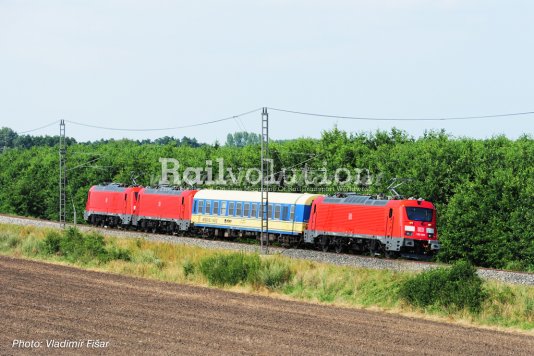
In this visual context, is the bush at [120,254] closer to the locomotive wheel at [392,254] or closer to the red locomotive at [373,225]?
Result: the red locomotive at [373,225]

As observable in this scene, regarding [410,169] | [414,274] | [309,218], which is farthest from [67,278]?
[410,169]

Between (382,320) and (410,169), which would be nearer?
(382,320)

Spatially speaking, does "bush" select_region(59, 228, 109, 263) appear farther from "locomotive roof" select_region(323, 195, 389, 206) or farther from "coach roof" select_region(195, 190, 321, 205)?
"locomotive roof" select_region(323, 195, 389, 206)

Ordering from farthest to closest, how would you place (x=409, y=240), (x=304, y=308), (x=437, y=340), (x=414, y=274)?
(x=409, y=240) < (x=414, y=274) < (x=304, y=308) < (x=437, y=340)

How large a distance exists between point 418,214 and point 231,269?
13075mm

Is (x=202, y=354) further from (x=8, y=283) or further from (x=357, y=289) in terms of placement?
(x=8, y=283)

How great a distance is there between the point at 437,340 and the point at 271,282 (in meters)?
12.1

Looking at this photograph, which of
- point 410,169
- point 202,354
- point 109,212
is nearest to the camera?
point 202,354

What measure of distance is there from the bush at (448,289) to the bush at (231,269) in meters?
7.21

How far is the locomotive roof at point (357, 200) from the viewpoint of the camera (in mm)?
43875

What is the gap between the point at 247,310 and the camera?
24.9 metres

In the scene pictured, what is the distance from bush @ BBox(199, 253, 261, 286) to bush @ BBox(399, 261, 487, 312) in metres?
7.21

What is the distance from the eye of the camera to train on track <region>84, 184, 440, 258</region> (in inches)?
1668

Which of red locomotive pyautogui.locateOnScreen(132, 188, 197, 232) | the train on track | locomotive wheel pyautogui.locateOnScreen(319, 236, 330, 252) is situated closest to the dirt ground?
the train on track
